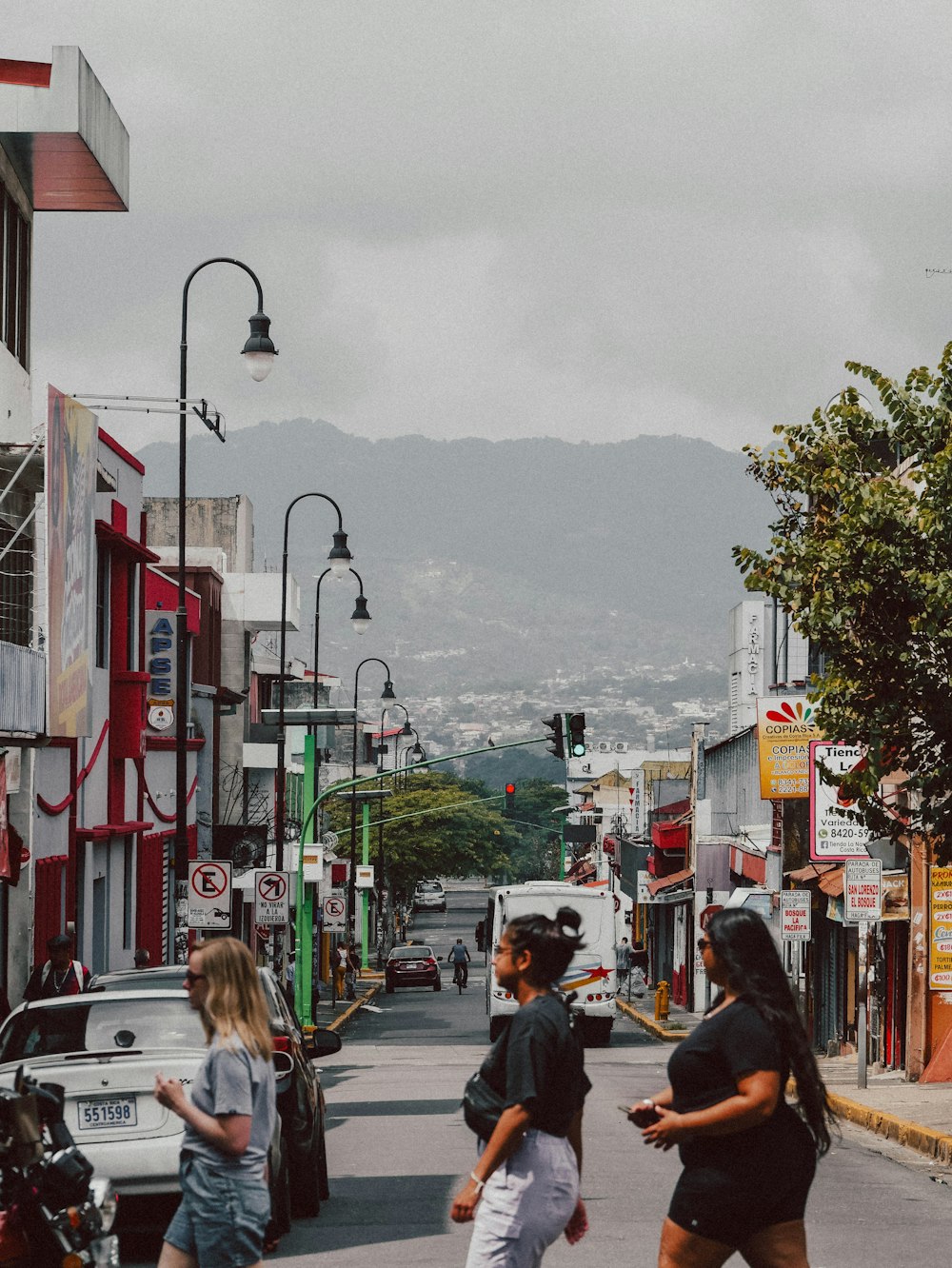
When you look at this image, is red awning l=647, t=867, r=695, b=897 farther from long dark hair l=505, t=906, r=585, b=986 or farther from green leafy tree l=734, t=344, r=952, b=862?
long dark hair l=505, t=906, r=585, b=986

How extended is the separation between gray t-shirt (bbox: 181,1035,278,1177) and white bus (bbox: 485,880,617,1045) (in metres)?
28.6

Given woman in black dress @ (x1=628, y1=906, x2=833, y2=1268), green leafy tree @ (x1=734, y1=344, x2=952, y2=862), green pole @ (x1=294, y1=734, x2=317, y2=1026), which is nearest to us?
woman in black dress @ (x1=628, y1=906, x2=833, y2=1268)

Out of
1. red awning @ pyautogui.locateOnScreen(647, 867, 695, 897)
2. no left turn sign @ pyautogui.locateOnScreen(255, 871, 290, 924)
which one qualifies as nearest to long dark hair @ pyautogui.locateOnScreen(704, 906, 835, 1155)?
no left turn sign @ pyautogui.locateOnScreen(255, 871, 290, 924)

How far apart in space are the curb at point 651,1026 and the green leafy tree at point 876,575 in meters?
21.2

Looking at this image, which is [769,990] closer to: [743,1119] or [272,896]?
[743,1119]

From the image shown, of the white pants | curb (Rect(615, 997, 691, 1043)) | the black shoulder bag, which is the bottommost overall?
curb (Rect(615, 997, 691, 1043))

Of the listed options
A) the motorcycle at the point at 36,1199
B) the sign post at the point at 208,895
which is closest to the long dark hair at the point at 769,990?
the motorcycle at the point at 36,1199

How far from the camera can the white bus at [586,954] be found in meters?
36.8

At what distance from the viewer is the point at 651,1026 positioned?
145ft

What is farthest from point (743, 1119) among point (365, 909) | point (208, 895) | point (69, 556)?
point (365, 909)

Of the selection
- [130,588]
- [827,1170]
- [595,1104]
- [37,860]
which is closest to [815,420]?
[827,1170]

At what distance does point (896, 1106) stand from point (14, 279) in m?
15.0

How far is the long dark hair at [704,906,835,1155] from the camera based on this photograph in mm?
6840

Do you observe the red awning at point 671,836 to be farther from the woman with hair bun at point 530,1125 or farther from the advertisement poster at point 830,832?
the woman with hair bun at point 530,1125
